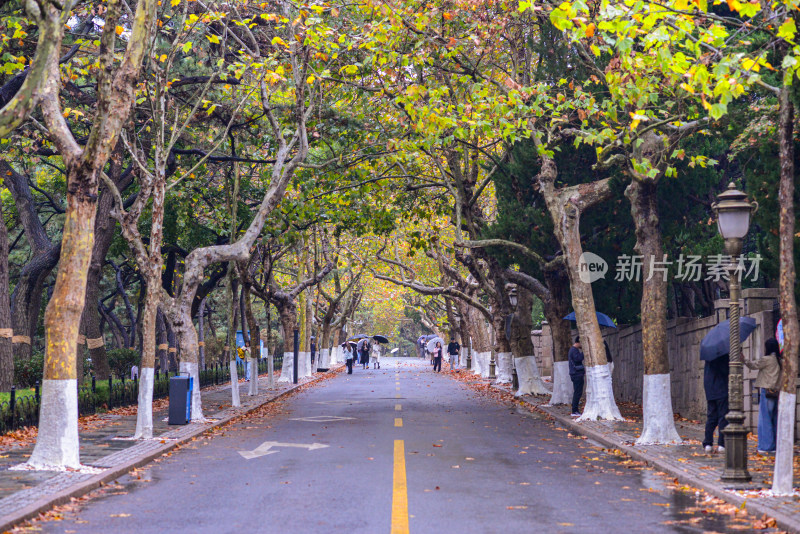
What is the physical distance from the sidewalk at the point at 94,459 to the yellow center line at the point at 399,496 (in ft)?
11.0

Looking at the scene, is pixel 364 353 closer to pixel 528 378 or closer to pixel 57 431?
pixel 528 378

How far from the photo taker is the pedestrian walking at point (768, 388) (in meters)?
12.0

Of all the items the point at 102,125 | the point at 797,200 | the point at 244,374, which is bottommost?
the point at 244,374

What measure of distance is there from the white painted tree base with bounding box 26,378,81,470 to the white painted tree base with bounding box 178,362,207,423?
253 inches

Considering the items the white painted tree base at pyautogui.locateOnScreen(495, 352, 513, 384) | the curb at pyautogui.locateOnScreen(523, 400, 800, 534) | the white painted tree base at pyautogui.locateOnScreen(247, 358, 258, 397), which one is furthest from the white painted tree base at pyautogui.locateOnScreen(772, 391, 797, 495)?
the white painted tree base at pyautogui.locateOnScreen(495, 352, 513, 384)

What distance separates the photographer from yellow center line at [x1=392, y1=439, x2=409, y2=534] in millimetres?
7641

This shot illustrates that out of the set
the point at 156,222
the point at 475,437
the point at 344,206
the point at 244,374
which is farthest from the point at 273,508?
the point at 244,374

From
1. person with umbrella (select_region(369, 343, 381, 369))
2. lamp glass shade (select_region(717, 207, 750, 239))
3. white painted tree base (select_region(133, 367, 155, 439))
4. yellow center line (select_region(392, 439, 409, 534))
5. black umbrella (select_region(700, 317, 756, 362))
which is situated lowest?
person with umbrella (select_region(369, 343, 381, 369))

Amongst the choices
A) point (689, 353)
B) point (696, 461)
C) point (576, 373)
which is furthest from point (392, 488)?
point (689, 353)

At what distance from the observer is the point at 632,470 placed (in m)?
11.5

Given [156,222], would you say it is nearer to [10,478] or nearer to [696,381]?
[10,478]

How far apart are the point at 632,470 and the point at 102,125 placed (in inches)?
329

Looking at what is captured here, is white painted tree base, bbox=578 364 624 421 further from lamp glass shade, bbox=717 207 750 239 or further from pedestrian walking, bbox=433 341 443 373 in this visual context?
pedestrian walking, bbox=433 341 443 373

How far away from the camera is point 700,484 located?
9.87m
